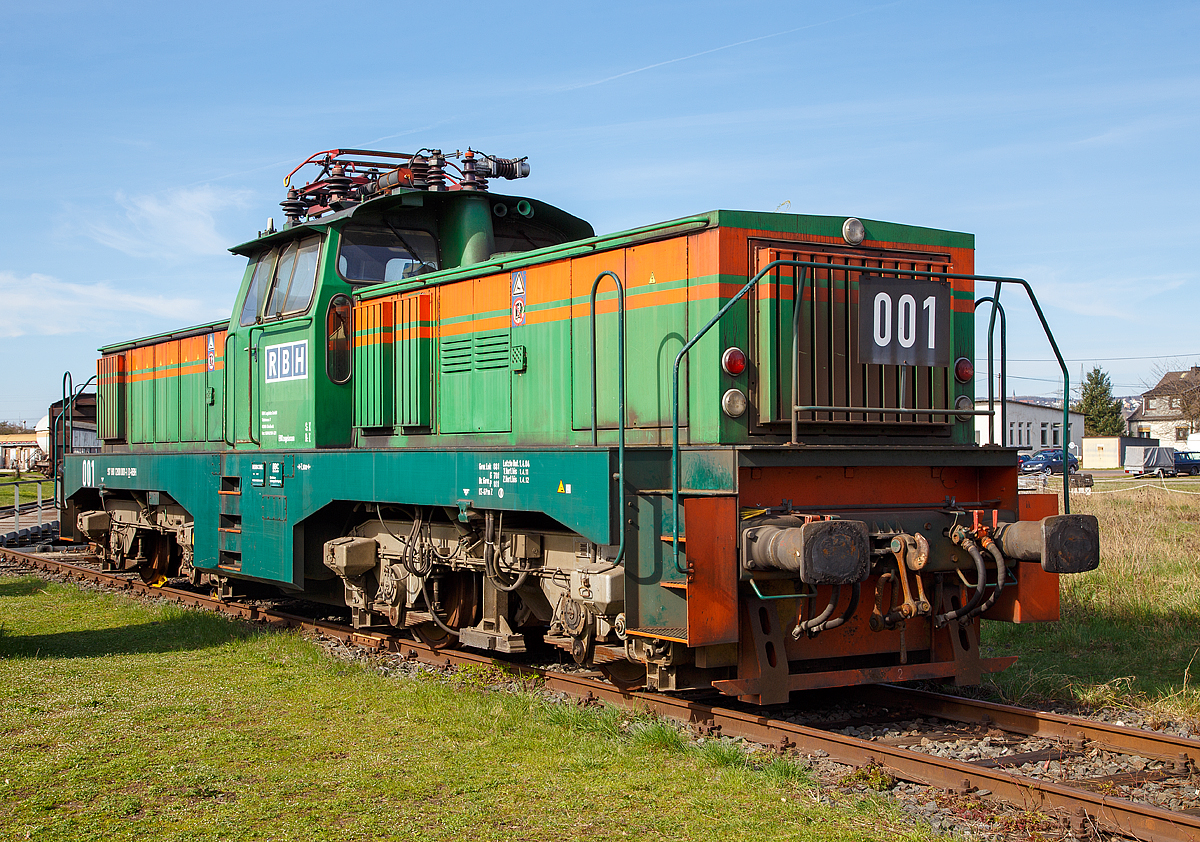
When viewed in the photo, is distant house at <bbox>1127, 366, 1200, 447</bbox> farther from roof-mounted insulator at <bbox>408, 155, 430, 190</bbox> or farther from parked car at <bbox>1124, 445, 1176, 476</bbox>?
roof-mounted insulator at <bbox>408, 155, 430, 190</bbox>

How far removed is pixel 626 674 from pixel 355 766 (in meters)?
1.84

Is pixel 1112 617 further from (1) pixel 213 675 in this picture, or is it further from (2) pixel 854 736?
(1) pixel 213 675

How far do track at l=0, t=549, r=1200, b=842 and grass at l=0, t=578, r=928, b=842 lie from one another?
38cm

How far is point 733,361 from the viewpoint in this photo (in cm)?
596

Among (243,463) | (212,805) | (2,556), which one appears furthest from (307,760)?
(2,556)

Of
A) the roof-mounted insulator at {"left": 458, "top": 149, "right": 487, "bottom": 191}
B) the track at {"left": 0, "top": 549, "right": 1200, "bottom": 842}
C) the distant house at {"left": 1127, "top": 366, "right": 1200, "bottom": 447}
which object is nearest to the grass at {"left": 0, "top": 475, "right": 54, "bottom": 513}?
Result: the roof-mounted insulator at {"left": 458, "top": 149, "right": 487, "bottom": 191}

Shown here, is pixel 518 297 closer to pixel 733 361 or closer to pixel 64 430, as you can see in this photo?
pixel 733 361

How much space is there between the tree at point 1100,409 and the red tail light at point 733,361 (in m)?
69.8

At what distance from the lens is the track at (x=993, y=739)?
4.29m

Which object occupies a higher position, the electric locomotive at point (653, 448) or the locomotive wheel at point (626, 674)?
the electric locomotive at point (653, 448)

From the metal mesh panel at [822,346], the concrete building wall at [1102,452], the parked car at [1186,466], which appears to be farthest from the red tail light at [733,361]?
the concrete building wall at [1102,452]

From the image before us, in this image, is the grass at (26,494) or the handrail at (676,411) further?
the grass at (26,494)

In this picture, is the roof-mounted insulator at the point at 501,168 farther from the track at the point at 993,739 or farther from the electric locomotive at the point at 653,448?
the track at the point at 993,739

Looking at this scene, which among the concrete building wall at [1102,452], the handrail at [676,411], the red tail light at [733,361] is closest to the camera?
the handrail at [676,411]
